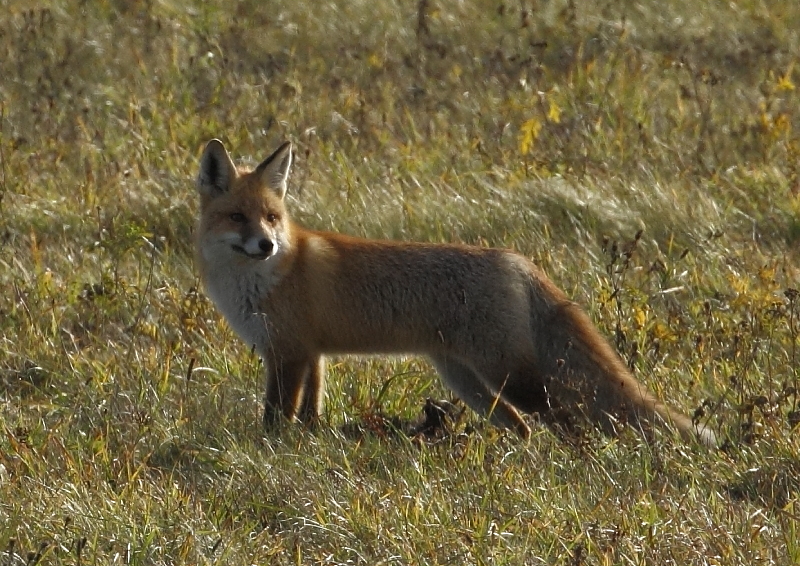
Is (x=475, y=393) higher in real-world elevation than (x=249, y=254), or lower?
lower

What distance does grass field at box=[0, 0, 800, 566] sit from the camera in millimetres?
4051

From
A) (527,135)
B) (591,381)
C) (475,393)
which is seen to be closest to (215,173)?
(475,393)

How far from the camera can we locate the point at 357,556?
3.94 meters

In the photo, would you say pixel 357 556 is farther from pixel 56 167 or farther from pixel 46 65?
pixel 46 65

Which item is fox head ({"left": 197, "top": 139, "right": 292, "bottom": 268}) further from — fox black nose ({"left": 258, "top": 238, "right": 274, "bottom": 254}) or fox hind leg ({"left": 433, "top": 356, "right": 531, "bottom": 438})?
fox hind leg ({"left": 433, "top": 356, "right": 531, "bottom": 438})

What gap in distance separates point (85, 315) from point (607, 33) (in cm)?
661

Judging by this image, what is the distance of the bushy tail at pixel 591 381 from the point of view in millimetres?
4949

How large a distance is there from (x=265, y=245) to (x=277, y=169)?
2.02 ft

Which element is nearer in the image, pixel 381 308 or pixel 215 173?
pixel 381 308

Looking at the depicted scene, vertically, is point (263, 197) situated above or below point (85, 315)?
above

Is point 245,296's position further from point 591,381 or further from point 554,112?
point 554,112

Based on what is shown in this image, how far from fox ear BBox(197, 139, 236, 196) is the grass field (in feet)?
2.32

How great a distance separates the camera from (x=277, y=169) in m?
5.85

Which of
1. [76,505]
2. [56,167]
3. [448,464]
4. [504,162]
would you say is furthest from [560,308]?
[56,167]
